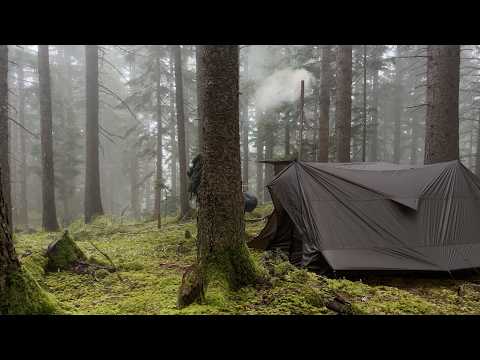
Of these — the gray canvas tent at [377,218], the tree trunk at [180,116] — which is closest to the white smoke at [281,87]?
the tree trunk at [180,116]

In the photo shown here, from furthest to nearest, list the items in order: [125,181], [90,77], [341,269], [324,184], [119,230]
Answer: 1. [125,181]
2. [90,77]
3. [119,230]
4. [324,184]
5. [341,269]

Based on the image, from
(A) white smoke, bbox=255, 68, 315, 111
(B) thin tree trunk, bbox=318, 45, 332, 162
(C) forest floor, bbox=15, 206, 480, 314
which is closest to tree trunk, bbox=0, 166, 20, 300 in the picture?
(C) forest floor, bbox=15, 206, 480, 314

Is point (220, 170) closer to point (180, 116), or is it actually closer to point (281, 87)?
point (180, 116)

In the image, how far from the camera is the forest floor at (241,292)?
3.12 meters

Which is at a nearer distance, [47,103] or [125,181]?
[47,103]

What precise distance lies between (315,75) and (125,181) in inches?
891

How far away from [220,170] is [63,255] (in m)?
3.40

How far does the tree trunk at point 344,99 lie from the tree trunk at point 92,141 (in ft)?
31.8

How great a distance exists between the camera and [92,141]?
40.3 ft

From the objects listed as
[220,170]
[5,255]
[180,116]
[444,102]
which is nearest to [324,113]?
[444,102]
